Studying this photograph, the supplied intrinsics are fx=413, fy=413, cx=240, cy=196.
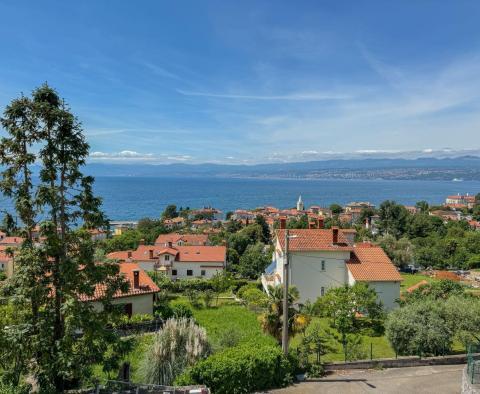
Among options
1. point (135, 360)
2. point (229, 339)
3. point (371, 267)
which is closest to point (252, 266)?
point (371, 267)

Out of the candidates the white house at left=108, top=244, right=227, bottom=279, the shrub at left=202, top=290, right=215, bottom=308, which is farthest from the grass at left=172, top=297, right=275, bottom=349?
the white house at left=108, top=244, right=227, bottom=279

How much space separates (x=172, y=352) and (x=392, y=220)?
89426 mm

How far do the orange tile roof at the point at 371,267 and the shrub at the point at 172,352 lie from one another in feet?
61.5

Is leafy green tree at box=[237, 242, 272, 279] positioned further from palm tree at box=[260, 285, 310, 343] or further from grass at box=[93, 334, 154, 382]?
palm tree at box=[260, 285, 310, 343]

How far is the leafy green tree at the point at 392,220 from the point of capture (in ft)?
312

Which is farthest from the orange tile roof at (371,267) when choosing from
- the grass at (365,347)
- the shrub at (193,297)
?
the shrub at (193,297)

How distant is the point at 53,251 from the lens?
12.0m

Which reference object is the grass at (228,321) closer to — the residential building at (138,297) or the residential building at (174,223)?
the residential building at (138,297)

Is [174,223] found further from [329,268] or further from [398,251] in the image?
[329,268]

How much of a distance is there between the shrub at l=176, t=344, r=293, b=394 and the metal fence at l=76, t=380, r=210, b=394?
2.32 feet

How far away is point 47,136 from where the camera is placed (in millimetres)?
12148

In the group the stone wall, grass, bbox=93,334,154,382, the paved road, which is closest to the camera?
the paved road

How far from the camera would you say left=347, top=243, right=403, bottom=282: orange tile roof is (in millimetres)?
31416

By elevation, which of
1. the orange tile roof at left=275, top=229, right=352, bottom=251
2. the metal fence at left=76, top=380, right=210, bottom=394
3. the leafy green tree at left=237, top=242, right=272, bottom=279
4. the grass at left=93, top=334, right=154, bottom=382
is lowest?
the leafy green tree at left=237, top=242, right=272, bottom=279
